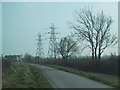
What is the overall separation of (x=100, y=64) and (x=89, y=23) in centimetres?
A: 1873

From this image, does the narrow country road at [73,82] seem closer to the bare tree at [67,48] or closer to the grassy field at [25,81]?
the grassy field at [25,81]

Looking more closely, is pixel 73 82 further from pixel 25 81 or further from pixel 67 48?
pixel 67 48

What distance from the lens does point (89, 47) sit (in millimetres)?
64562

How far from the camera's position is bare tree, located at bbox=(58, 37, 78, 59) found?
89.4 meters

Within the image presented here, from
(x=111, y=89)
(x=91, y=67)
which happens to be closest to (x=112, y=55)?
(x=91, y=67)

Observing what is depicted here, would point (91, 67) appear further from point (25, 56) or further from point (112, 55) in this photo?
point (25, 56)

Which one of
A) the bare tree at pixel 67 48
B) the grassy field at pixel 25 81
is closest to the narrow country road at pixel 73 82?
the grassy field at pixel 25 81

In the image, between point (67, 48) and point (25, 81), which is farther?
point (67, 48)

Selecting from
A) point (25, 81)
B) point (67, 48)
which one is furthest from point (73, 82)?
point (67, 48)

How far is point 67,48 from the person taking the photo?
91.1 m

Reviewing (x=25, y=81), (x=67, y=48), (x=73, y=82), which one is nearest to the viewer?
(x=73, y=82)

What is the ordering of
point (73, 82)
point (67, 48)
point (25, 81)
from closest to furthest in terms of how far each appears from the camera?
point (73, 82)
point (25, 81)
point (67, 48)

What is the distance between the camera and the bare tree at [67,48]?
89387mm

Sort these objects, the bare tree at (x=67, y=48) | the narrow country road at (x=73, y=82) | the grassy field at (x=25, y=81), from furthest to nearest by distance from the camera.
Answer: the bare tree at (x=67, y=48) < the grassy field at (x=25, y=81) < the narrow country road at (x=73, y=82)
